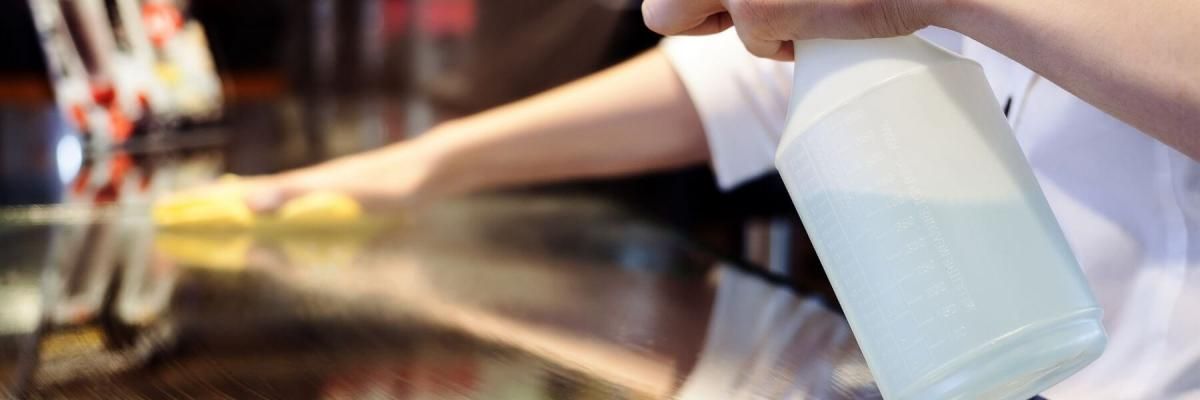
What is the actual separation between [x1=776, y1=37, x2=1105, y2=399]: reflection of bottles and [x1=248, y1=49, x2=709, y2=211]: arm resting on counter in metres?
0.51

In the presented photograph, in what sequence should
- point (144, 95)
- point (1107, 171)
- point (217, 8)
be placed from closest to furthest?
1. point (1107, 171)
2. point (144, 95)
3. point (217, 8)

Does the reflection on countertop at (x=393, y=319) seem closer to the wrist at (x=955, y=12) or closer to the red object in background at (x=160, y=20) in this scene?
the wrist at (x=955, y=12)

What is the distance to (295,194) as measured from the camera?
1.07 metres

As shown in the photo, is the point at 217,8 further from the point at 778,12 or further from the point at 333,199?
the point at 778,12

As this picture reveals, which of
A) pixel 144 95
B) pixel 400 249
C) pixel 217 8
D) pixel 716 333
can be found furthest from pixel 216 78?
pixel 716 333

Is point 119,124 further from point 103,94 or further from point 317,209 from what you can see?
point 317,209

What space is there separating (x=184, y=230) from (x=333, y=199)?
0.49 ft

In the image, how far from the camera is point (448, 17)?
269cm

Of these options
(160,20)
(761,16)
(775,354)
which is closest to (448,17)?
(160,20)

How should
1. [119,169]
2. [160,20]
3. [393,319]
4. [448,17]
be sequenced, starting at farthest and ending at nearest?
[448,17], [160,20], [119,169], [393,319]

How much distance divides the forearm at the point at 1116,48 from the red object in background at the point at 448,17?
84.9 inches

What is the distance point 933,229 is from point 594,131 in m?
0.58

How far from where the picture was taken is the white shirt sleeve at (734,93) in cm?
88

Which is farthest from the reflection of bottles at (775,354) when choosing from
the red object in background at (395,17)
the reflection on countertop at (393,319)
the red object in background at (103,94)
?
the red object in background at (395,17)
